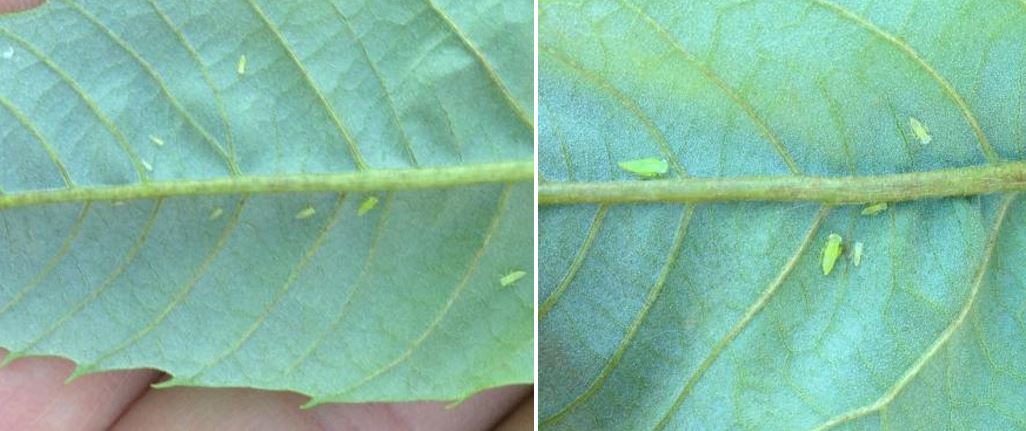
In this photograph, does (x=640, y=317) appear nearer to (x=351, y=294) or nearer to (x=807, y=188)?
(x=807, y=188)

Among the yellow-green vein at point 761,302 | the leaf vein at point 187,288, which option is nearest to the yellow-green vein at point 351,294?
the leaf vein at point 187,288

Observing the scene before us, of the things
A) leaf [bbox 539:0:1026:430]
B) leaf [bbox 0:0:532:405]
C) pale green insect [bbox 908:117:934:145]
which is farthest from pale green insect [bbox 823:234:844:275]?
leaf [bbox 0:0:532:405]

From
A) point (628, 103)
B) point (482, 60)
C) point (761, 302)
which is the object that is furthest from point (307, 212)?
point (761, 302)

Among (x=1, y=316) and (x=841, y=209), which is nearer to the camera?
(x=841, y=209)

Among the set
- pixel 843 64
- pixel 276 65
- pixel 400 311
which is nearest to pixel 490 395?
pixel 400 311

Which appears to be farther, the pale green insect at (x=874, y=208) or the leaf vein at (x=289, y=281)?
the leaf vein at (x=289, y=281)

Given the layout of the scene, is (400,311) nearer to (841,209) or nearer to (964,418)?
(841,209)

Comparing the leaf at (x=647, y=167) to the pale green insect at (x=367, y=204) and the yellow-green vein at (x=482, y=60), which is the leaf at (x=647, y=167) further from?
the pale green insect at (x=367, y=204)
